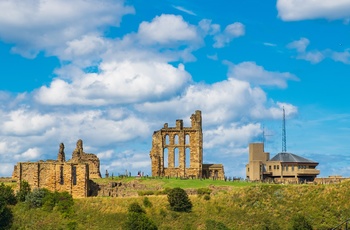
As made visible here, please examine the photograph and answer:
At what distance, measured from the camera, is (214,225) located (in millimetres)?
70062

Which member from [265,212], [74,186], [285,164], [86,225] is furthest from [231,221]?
[285,164]

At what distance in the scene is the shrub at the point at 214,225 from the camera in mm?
68875

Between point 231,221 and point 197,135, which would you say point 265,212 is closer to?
point 231,221

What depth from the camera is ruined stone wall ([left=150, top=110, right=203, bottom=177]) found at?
10419 cm

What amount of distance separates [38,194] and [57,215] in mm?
4958

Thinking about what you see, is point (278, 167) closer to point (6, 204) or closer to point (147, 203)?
point (147, 203)

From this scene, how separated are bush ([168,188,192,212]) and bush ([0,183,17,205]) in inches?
765

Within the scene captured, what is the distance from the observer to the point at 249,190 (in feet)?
265

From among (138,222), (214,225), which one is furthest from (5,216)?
(214,225)

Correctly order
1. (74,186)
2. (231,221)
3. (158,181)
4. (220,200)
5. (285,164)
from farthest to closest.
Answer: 1. (285,164)
2. (158,181)
3. (74,186)
4. (220,200)
5. (231,221)

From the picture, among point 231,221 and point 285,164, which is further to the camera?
point 285,164

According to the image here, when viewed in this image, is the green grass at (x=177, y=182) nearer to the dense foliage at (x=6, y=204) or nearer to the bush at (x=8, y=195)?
the bush at (x=8, y=195)

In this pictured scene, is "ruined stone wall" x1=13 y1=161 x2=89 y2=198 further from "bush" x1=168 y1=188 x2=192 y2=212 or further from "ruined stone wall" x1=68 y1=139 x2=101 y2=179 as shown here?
"bush" x1=168 y1=188 x2=192 y2=212

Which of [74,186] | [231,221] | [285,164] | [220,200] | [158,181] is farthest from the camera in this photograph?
[285,164]
